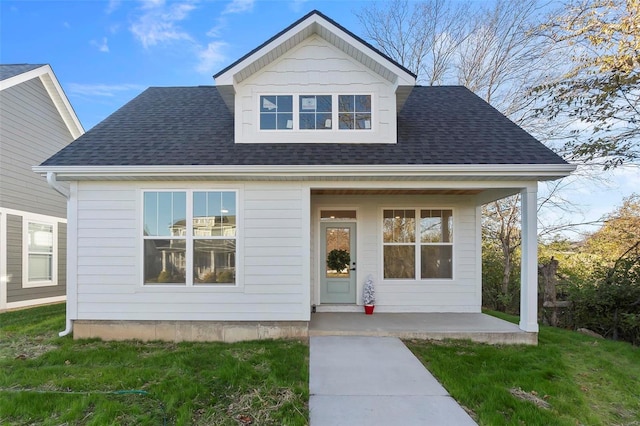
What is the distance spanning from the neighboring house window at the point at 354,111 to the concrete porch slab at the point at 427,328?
3.74 meters

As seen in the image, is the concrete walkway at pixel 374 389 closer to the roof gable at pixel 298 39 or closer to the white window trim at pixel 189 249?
the white window trim at pixel 189 249

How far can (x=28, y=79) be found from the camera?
32.4 feet

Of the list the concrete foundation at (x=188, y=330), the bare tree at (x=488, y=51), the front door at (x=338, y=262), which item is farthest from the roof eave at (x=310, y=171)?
the bare tree at (x=488, y=51)

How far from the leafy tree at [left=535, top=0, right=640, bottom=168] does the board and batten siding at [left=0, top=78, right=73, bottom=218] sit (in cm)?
1321

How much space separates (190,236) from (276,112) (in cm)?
283

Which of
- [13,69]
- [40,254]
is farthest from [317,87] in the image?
[13,69]

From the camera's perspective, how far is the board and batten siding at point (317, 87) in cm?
654

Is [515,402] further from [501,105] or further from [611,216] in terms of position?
[501,105]

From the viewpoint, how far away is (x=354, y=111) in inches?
263

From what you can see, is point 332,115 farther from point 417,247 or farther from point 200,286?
point 200,286

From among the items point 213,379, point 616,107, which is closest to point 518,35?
point 616,107

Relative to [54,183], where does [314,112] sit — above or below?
above

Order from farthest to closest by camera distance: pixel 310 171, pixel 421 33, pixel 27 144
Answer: pixel 421 33, pixel 27 144, pixel 310 171

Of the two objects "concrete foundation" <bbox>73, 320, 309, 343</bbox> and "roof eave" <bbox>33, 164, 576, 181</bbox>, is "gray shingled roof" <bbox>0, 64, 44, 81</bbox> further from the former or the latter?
"concrete foundation" <bbox>73, 320, 309, 343</bbox>
